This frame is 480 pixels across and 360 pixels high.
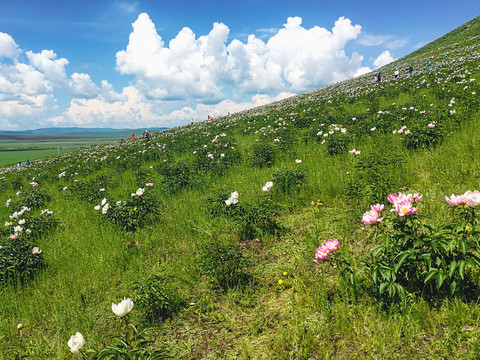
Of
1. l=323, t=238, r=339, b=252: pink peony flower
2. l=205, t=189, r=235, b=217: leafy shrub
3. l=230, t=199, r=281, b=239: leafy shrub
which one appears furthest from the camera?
l=205, t=189, r=235, b=217: leafy shrub

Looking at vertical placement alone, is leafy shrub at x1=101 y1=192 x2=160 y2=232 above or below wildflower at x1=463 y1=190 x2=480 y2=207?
below

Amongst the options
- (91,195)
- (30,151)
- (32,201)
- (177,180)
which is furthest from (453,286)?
(30,151)

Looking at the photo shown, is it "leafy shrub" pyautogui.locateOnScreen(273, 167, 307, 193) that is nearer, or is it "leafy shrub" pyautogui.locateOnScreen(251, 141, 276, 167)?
"leafy shrub" pyautogui.locateOnScreen(273, 167, 307, 193)

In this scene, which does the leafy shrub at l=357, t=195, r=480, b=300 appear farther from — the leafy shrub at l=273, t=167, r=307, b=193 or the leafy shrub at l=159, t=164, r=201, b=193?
the leafy shrub at l=159, t=164, r=201, b=193

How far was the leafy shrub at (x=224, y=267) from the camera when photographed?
11.3 feet

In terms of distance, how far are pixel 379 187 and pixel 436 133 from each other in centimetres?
308

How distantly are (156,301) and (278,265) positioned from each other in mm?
1715

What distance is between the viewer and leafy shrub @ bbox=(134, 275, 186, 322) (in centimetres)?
307

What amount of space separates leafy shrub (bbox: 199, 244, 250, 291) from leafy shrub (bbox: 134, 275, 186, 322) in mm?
506

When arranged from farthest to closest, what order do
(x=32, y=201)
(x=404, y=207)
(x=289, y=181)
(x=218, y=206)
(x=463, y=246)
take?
1. (x=32, y=201)
2. (x=289, y=181)
3. (x=218, y=206)
4. (x=404, y=207)
5. (x=463, y=246)

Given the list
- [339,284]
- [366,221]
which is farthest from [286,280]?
[366,221]

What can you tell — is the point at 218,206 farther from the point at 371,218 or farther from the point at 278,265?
the point at 371,218

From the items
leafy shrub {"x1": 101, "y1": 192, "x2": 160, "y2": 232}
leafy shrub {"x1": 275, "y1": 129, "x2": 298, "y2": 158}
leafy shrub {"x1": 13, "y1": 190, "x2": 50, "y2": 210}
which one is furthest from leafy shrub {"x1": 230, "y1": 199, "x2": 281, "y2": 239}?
leafy shrub {"x1": 13, "y1": 190, "x2": 50, "y2": 210}

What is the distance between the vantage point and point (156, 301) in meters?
3.07
